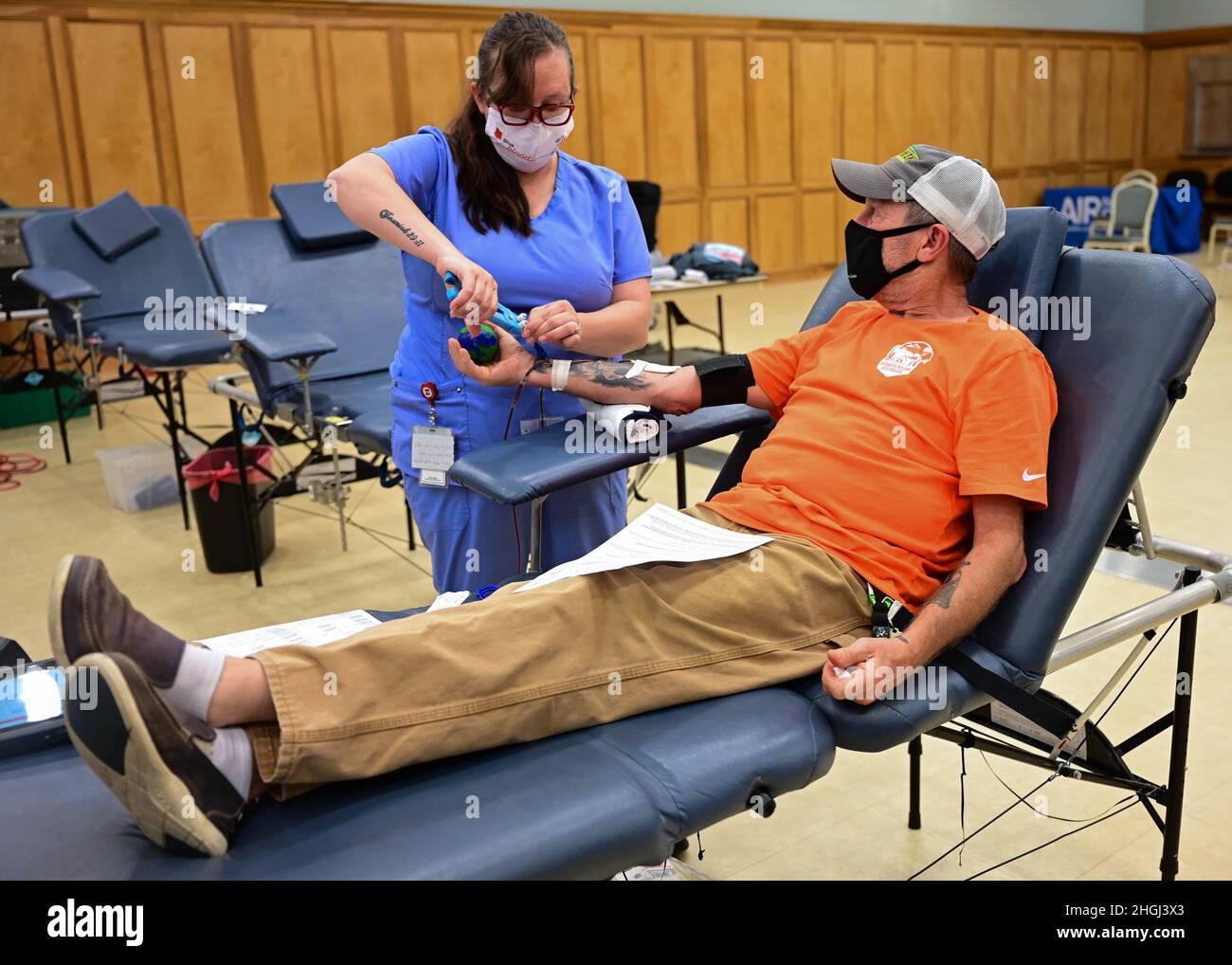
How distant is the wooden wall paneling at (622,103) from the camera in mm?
8594

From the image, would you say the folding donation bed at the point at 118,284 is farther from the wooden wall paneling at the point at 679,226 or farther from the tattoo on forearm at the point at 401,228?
the wooden wall paneling at the point at 679,226

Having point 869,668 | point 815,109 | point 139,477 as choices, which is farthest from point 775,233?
point 869,668

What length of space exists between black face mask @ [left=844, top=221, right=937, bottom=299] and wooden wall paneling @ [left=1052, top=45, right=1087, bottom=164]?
1147 cm

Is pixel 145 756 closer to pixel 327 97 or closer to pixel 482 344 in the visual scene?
pixel 482 344

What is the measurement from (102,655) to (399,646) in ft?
1.07

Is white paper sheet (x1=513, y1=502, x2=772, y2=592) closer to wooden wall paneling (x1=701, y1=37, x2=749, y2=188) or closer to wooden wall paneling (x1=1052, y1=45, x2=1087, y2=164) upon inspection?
wooden wall paneling (x1=701, y1=37, x2=749, y2=188)

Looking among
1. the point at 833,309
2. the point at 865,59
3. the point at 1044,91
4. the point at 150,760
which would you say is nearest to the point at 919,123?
the point at 865,59

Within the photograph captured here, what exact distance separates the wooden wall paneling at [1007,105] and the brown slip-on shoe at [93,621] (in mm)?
11357

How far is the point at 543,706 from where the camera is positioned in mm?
1373

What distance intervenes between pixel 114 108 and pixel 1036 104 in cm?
901

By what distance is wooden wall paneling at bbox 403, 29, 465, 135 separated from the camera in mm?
7715

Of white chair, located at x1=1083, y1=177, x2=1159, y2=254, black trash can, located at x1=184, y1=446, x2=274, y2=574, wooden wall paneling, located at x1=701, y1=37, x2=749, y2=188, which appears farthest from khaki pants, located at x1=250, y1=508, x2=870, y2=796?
white chair, located at x1=1083, y1=177, x2=1159, y2=254

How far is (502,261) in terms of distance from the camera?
6.11 ft
